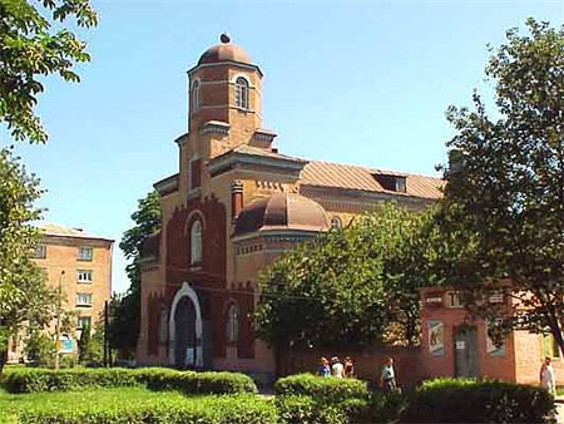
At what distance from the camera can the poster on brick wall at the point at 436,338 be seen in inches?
1191

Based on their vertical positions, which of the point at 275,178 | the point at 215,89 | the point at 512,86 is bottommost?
the point at 512,86

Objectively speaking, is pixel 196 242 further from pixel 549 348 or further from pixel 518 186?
pixel 518 186

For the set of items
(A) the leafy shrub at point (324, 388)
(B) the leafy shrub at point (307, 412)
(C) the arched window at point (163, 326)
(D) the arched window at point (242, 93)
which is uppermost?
(D) the arched window at point (242, 93)

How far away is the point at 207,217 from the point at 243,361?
30.8 ft

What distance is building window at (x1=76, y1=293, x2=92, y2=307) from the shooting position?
76.7 meters

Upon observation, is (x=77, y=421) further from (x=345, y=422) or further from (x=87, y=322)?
(x=87, y=322)

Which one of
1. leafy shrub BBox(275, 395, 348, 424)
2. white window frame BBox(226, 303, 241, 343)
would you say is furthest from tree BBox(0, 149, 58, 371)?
white window frame BBox(226, 303, 241, 343)

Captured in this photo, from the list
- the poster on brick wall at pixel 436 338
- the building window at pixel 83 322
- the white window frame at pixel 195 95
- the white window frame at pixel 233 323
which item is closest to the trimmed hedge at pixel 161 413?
the poster on brick wall at pixel 436 338

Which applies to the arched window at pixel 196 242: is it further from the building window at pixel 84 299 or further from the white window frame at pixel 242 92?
the building window at pixel 84 299

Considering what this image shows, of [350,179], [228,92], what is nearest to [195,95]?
[228,92]

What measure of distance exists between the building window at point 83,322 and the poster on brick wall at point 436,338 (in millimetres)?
47855

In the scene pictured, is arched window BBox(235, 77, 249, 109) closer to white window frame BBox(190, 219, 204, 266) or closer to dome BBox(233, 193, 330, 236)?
white window frame BBox(190, 219, 204, 266)

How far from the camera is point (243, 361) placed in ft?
136

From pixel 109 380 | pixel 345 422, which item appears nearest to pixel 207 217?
pixel 109 380
